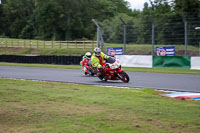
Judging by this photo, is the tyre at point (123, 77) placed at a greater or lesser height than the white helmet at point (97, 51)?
lesser

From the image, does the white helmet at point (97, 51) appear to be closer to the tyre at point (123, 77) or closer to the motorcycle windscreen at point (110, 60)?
the motorcycle windscreen at point (110, 60)

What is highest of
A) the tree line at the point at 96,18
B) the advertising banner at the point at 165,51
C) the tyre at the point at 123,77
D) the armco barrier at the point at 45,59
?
the tree line at the point at 96,18

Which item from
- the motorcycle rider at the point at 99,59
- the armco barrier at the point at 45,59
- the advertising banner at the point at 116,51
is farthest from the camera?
the armco barrier at the point at 45,59

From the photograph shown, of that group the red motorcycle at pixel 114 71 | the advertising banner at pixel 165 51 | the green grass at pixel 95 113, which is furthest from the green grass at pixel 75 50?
the green grass at pixel 95 113

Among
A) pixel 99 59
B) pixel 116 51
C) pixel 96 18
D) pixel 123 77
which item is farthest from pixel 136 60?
pixel 96 18

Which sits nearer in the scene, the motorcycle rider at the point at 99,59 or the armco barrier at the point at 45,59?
the motorcycle rider at the point at 99,59

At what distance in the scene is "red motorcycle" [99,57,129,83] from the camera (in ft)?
42.7

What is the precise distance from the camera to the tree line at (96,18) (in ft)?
68.2

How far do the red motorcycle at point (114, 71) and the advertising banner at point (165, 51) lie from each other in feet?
28.6

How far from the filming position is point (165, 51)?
2145 cm

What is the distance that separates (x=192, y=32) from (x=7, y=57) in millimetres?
18102

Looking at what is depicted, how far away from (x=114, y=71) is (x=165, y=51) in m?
9.14

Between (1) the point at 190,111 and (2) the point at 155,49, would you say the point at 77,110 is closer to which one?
(1) the point at 190,111

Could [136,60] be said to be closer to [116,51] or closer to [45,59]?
[116,51]
